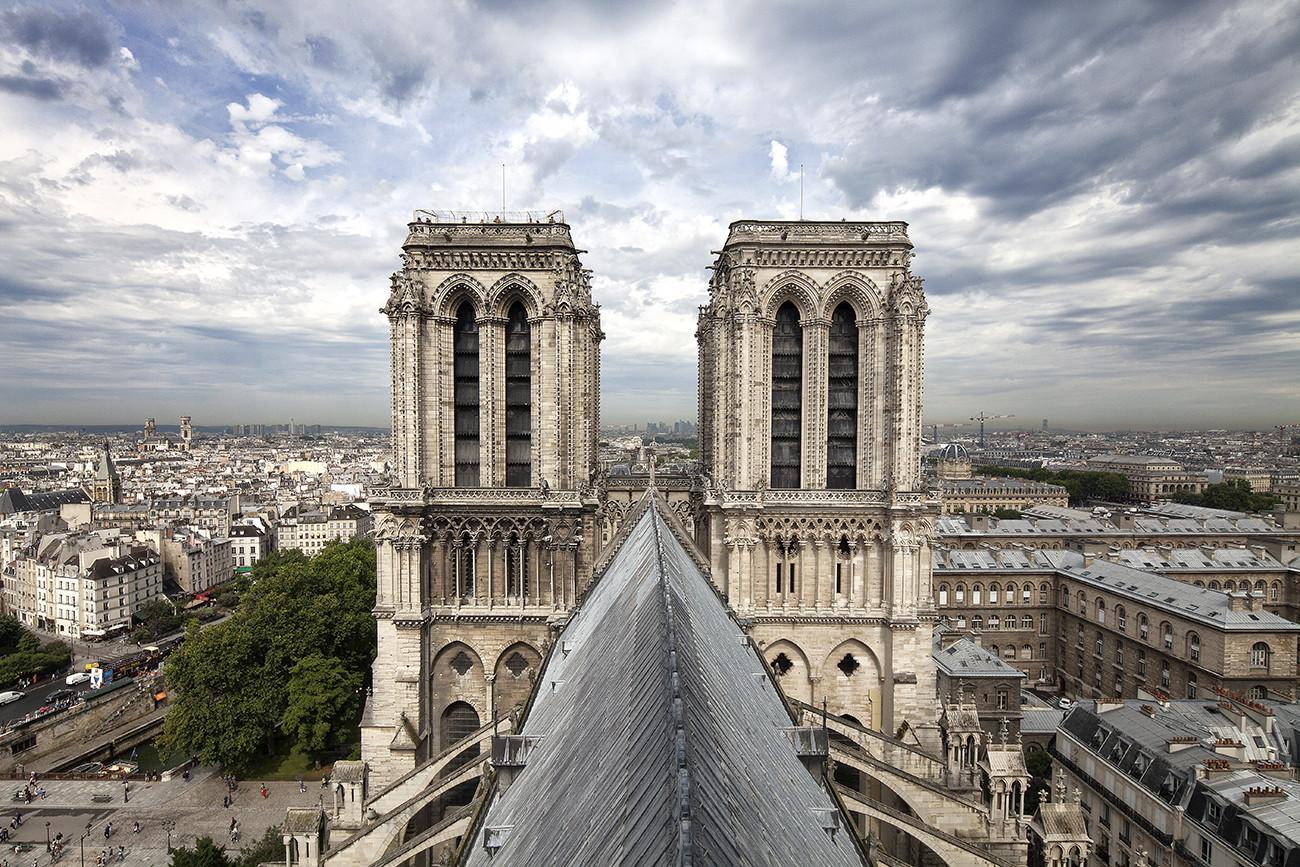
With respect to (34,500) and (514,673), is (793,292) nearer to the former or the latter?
(514,673)

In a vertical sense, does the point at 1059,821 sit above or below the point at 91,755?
above

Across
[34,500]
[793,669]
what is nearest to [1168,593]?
[793,669]

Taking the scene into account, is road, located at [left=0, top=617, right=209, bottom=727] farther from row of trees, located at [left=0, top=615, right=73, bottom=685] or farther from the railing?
the railing

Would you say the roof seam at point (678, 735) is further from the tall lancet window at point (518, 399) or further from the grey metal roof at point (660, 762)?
the tall lancet window at point (518, 399)

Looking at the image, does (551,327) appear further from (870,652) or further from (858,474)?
(870,652)

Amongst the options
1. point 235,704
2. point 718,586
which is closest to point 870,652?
point 718,586

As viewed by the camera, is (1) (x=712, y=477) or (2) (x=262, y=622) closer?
(1) (x=712, y=477)

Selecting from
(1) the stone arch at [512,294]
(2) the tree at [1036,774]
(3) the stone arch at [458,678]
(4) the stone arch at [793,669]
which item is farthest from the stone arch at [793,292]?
(2) the tree at [1036,774]

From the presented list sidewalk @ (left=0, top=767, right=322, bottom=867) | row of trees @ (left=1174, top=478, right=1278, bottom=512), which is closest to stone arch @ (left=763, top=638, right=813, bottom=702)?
sidewalk @ (left=0, top=767, right=322, bottom=867)
